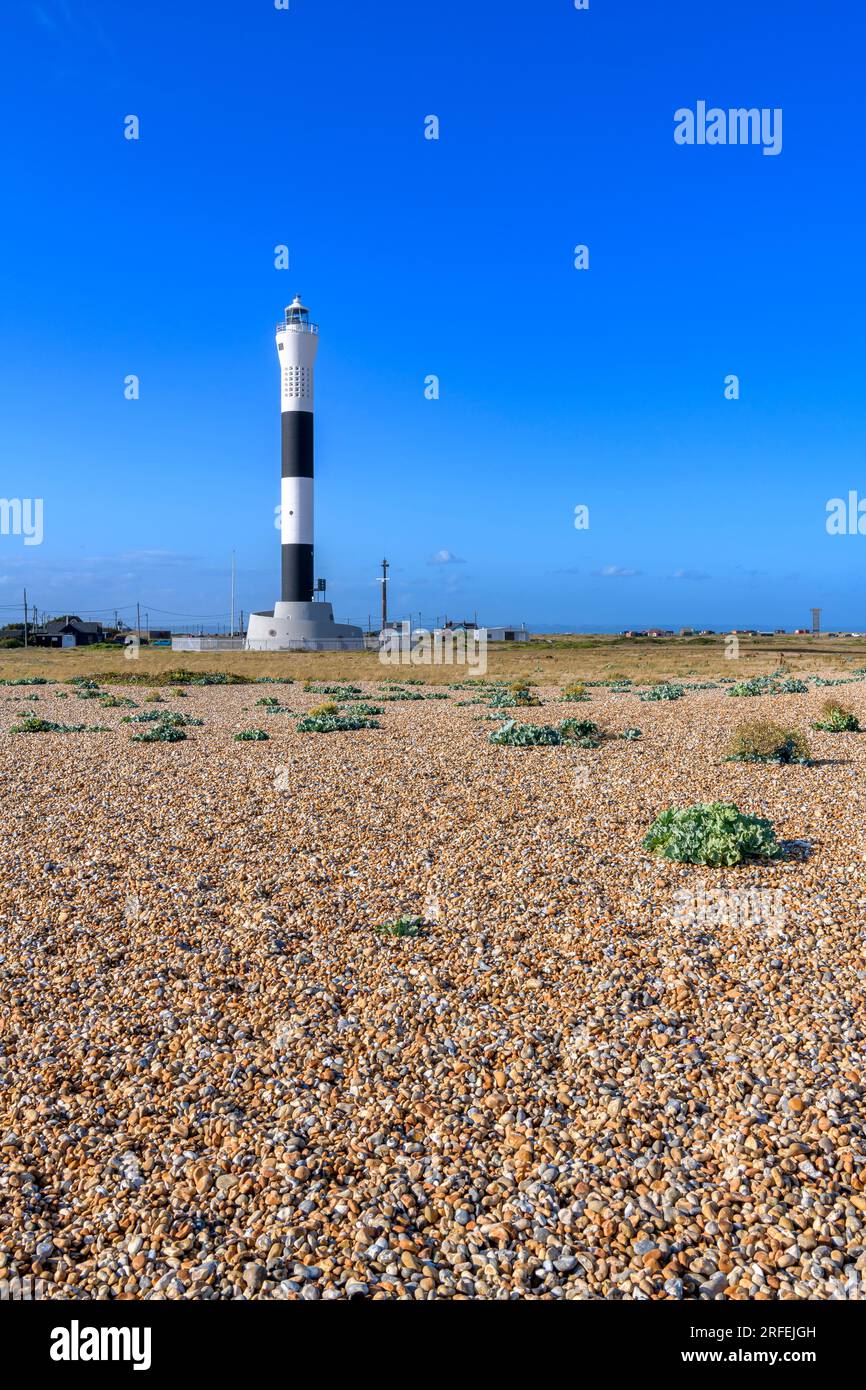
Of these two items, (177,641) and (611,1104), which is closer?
(611,1104)

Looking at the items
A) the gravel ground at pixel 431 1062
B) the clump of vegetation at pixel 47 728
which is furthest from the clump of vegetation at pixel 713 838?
the clump of vegetation at pixel 47 728

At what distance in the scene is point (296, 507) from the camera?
2731 inches

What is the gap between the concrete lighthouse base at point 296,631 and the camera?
73.4 meters

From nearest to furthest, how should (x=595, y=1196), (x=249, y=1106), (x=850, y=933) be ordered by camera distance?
(x=595, y=1196)
(x=249, y=1106)
(x=850, y=933)

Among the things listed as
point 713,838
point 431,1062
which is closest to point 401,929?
point 431,1062

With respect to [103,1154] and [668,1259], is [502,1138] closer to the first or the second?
[668,1259]

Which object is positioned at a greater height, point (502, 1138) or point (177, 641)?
point (177, 641)

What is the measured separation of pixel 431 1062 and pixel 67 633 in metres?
106

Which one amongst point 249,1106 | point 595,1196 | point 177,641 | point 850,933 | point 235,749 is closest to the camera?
point 595,1196

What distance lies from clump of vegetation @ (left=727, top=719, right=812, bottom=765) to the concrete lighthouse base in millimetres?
59663

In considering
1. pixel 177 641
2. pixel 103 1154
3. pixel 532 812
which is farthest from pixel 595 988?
pixel 177 641

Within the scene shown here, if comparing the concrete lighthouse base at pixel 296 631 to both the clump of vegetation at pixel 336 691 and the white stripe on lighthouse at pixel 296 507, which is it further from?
the clump of vegetation at pixel 336 691

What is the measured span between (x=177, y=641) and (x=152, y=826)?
78.0m

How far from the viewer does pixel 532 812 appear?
11.3 m
